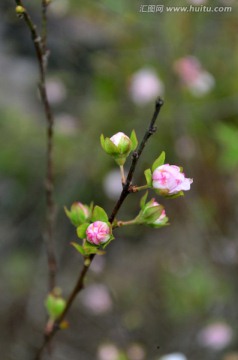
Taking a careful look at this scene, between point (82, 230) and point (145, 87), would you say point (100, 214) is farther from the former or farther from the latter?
point (145, 87)

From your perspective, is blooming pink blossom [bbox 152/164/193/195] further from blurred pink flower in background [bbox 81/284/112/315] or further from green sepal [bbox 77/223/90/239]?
blurred pink flower in background [bbox 81/284/112/315]

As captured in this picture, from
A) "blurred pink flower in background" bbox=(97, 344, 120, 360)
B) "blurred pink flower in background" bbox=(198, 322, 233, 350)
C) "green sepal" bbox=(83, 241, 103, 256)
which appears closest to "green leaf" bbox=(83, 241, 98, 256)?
"green sepal" bbox=(83, 241, 103, 256)

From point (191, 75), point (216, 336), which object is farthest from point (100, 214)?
point (191, 75)

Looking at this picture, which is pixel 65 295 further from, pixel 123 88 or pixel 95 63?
pixel 95 63

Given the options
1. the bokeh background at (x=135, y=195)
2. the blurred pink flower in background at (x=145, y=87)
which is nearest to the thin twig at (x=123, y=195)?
the bokeh background at (x=135, y=195)

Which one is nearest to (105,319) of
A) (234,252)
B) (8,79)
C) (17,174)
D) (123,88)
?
(234,252)
